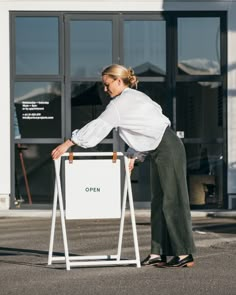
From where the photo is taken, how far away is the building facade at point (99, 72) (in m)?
14.6

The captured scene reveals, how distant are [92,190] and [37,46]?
702 cm

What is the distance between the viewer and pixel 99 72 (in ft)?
48.1

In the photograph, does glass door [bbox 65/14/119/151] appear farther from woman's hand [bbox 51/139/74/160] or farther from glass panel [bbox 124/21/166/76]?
woman's hand [bbox 51/139/74/160]

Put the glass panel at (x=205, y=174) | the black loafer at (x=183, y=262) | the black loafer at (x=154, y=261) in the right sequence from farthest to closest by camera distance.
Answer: the glass panel at (x=205, y=174), the black loafer at (x=154, y=261), the black loafer at (x=183, y=262)

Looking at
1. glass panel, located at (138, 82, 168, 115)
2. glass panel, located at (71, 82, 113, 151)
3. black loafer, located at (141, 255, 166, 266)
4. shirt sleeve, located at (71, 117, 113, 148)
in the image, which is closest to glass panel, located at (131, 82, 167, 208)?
glass panel, located at (138, 82, 168, 115)

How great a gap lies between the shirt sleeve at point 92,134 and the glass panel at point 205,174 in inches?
285

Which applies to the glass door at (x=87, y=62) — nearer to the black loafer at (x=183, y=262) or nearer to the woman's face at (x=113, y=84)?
the woman's face at (x=113, y=84)

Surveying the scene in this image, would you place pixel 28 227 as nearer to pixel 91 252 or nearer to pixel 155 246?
pixel 91 252

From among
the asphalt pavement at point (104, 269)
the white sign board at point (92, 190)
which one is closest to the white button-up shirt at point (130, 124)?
the white sign board at point (92, 190)

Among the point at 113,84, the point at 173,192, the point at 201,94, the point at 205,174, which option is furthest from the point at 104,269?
the point at 201,94

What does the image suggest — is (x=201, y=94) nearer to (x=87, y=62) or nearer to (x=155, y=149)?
(x=87, y=62)

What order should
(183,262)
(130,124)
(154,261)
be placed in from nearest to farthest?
1. (130,124)
2. (183,262)
3. (154,261)

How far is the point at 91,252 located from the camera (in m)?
9.23

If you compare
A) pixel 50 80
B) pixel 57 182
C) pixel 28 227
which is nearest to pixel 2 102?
pixel 50 80
